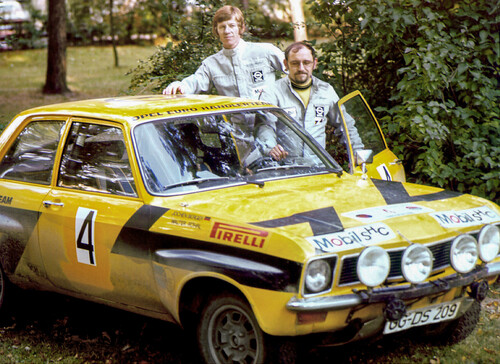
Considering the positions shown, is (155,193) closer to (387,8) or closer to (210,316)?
(210,316)

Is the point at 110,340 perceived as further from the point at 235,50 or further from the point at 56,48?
the point at 56,48

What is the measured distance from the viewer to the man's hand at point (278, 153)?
5094mm

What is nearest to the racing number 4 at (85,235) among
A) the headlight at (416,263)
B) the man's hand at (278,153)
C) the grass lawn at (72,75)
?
the man's hand at (278,153)

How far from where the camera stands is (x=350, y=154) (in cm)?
523

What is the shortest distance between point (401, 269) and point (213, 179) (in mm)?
1448

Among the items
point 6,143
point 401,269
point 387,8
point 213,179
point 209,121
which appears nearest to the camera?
point 401,269

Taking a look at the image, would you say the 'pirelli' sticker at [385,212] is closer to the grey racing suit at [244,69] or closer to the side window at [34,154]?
the side window at [34,154]

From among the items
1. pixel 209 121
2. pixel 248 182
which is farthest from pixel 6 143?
pixel 248 182

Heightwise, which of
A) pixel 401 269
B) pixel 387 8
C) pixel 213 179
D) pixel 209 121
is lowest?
pixel 401 269

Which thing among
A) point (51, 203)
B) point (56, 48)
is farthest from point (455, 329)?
point (56, 48)

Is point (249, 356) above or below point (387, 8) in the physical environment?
below

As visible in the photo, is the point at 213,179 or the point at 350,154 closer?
the point at 213,179

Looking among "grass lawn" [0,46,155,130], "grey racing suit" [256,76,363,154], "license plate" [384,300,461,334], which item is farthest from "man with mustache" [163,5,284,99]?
"grass lawn" [0,46,155,130]

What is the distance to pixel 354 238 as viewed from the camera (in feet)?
12.3
